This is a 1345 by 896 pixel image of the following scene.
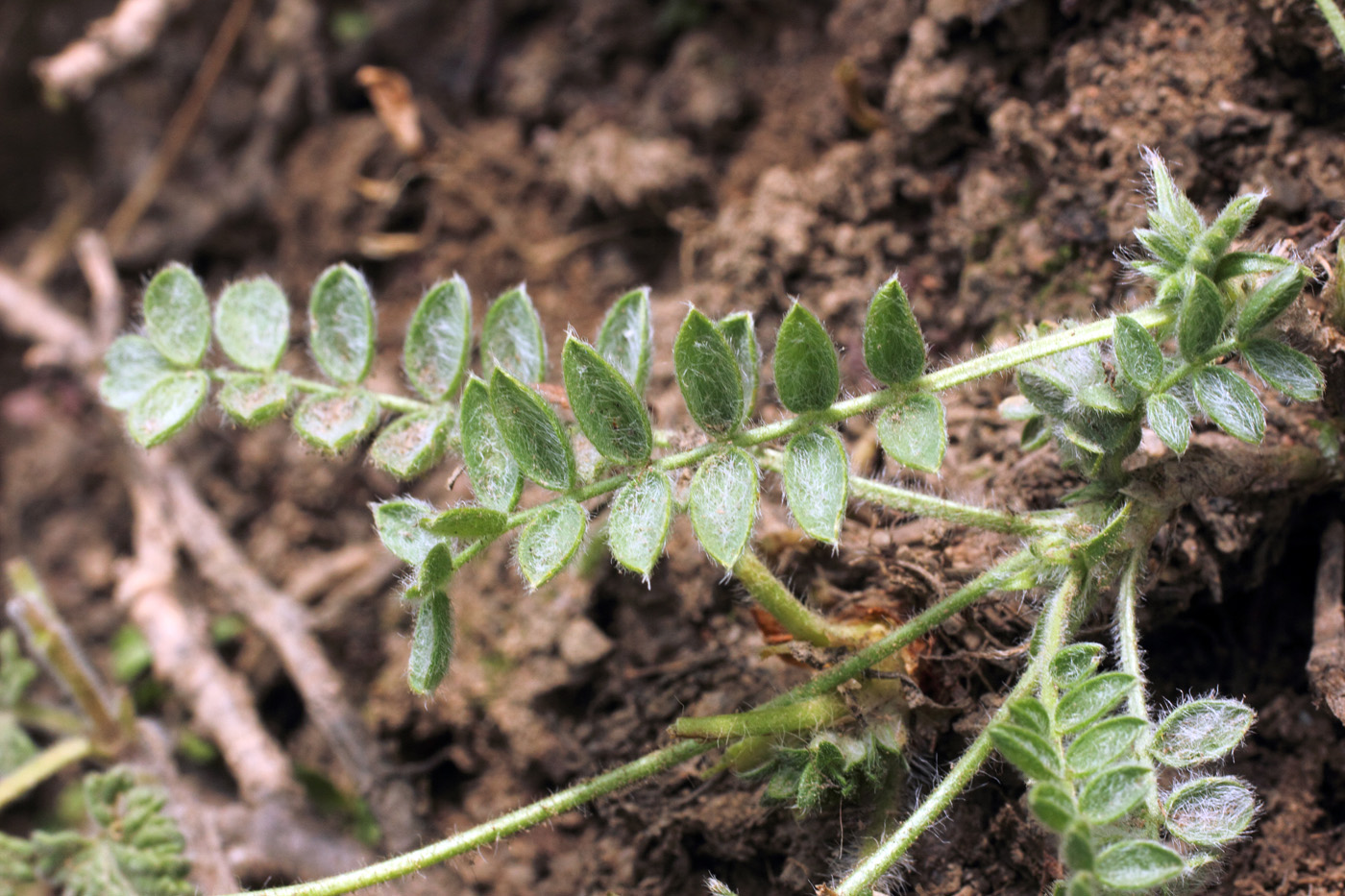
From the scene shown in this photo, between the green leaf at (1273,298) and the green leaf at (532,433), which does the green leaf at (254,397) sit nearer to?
the green leaf at (532,433)

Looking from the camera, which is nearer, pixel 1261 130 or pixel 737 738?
pixel 737 738

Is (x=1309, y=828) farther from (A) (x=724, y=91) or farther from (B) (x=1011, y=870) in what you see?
(A) (x=724, y=91)

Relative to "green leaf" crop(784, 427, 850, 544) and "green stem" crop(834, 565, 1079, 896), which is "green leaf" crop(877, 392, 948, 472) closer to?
"green leaf" crop(784, 427, 850, 544)

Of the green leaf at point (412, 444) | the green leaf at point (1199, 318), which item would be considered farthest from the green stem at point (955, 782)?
the green leaf at point (412, 444)

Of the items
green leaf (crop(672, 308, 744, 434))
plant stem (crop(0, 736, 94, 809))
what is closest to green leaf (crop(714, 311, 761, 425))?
green leaf (crop(672, 308, 744, 434))

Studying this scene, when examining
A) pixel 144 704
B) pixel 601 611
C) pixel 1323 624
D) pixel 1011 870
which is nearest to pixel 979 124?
pixel 1323 624

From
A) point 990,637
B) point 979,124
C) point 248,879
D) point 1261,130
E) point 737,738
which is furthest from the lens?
point 979,124
